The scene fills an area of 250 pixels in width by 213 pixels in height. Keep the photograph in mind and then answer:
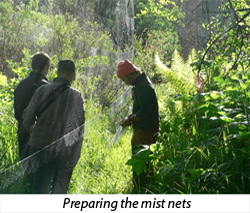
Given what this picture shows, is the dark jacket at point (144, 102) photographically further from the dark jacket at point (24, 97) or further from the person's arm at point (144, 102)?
the dark jacket at point (24, 97)

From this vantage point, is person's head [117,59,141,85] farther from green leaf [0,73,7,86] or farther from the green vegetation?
green leaf [0,73,7,86]

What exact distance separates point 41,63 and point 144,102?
6.32 feet

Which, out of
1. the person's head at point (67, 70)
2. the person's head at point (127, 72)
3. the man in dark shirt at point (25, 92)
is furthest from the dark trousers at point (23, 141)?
the person's head at point (127, 72)

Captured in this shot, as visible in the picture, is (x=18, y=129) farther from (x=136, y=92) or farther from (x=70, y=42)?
(x=136, y=92)

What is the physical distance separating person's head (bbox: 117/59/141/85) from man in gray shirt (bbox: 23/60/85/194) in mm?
1208

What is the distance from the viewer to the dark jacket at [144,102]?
139 inches

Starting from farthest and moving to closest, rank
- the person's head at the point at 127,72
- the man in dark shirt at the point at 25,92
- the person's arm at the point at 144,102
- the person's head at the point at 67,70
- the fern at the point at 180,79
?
the fern at the point at 180,79, the person's arm at the point at 144,102, the person's head at the point at 127,72, the person's head at the point at 67,70, the man in dark shirt at the point at 25,92

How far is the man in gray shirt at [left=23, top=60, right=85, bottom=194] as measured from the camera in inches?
68.9

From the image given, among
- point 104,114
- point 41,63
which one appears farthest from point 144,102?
point 41,63

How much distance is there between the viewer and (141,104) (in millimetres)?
3549

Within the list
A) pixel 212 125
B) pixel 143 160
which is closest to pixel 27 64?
pixel 143 160

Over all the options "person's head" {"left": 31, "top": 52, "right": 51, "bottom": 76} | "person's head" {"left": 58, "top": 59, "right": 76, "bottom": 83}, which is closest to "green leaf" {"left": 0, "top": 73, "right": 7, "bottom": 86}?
"person's head" {"left": 31, "top": 52, "right": 51, "bottom": 76}

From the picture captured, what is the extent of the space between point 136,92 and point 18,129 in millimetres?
2074

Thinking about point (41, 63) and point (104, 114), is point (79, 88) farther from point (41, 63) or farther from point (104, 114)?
point (104, 114)
